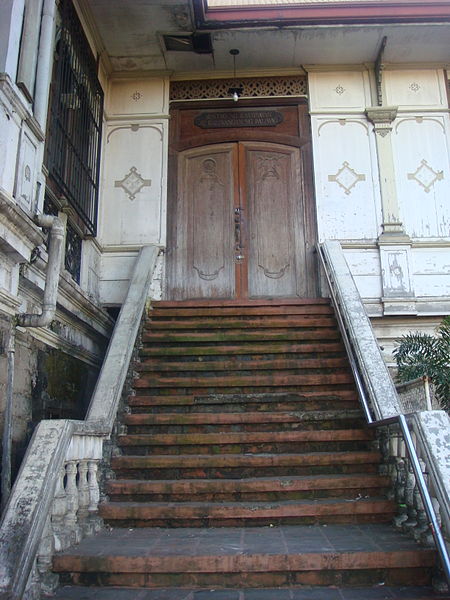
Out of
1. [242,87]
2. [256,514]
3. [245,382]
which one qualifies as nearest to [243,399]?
[245,382]

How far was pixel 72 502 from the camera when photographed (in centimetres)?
367

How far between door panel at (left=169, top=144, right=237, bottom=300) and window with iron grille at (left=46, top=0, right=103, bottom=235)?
131 cm

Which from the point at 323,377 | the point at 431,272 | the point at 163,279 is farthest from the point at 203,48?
the point at 323,377

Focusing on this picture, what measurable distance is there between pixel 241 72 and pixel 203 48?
81cm

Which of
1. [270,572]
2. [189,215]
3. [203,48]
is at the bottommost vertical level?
[270,572]

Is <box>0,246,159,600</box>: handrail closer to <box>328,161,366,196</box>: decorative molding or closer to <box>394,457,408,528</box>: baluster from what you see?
<box>394,457,408,528</box>: baluster

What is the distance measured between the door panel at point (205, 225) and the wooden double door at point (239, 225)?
0.01 metres

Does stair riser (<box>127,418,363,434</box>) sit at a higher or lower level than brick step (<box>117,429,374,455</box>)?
higher

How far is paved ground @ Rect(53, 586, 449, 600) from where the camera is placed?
10.0 feet

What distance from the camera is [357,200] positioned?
828 cm

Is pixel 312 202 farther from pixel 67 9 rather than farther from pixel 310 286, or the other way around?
pixel 67 9

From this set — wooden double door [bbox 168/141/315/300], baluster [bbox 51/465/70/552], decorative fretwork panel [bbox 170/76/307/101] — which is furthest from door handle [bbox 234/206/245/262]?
baluster [bbox 51/465/70/552]

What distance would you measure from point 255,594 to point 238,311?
13.5ft

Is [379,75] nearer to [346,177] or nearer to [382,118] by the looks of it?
[382,118]
